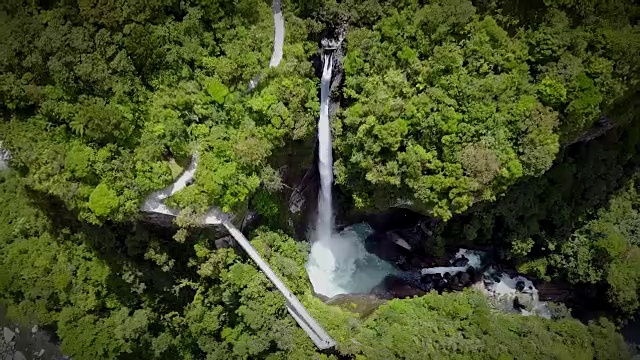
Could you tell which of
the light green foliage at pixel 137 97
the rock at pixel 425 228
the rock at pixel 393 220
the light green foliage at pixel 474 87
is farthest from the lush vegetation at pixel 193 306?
the rock at pixel 393 220

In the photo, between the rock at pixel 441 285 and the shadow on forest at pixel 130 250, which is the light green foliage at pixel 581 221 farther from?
the shadow on forest at pixel 130 250

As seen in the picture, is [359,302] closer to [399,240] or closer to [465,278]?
[399,240]

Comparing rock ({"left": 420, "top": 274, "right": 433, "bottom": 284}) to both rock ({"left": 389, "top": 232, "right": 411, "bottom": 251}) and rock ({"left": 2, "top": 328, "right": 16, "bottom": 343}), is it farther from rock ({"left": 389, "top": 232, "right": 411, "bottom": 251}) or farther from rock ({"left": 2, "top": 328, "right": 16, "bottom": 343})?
rock ({"left": 2, "top": 328, "right": 16, "bottom": 343})

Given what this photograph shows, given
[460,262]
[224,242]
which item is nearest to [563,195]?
[460,262]

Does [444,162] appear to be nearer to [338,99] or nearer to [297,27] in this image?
[338,99]

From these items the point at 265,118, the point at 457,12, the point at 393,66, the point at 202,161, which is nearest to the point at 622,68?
the point at 457,12

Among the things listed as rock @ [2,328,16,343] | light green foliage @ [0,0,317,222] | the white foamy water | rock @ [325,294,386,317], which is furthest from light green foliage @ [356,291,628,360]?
rock @ [2,328,16,343]
